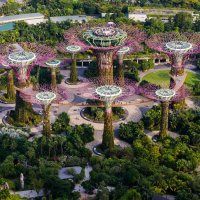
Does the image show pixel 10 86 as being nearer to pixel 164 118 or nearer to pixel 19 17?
pixel 164 118

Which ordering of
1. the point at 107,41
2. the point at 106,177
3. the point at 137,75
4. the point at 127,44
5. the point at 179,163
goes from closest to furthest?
1. the point at 106,177
2. the point at 179,163
3. the point at 107,41
4. the point at 127,44
5. the point at 137,75

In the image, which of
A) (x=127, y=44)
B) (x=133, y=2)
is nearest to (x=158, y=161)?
(x=127, y=44)

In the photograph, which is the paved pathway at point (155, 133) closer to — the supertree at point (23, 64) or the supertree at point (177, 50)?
the supertree at point (177, 50)

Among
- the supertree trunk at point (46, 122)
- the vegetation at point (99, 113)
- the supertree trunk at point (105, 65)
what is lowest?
the vegetation at point (99, 113)

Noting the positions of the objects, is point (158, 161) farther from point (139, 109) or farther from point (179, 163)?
point (139, 109)

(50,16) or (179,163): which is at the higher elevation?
(50,16)

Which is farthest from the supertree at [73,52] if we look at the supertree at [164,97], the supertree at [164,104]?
the supertree at [164,104]

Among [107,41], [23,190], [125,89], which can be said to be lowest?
[23,190]

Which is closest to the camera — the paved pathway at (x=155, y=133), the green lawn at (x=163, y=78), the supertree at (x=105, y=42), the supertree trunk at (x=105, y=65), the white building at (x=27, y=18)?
the paved pathway at (x=155, y=133)

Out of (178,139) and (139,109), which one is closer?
(178,139)
